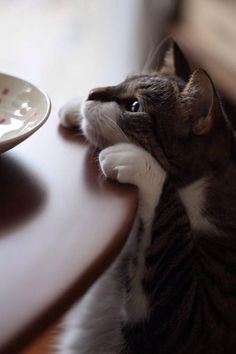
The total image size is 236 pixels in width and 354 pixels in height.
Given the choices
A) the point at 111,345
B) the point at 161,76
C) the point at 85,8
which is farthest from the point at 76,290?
the point at 85,8

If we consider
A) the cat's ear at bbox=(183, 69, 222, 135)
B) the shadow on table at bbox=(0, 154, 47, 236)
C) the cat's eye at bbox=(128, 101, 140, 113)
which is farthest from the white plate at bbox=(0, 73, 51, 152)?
the cat's ear at bbox=(183, 69, 222, 135)

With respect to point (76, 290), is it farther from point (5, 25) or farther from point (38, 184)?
point (5, 25)

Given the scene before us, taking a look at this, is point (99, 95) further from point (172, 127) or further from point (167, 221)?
point (167, 221)

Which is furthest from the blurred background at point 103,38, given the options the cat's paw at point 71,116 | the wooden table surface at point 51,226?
the wooden table surface at point 51,226

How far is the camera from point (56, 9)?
2.62 m

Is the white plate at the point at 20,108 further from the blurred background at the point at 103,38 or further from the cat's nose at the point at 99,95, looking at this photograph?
the blurred background at the point at 103,38

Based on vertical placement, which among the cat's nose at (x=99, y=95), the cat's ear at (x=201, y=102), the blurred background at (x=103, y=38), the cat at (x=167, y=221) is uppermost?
the cat's ear at (x=201, y=102)

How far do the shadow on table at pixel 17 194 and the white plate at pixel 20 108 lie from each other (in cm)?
5

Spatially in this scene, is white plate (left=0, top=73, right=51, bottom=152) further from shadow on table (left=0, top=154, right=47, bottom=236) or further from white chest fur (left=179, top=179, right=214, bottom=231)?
white chest fur (left=179, top=179, right=214, bottom=231)

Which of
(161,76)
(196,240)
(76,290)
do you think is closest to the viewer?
(76,290)

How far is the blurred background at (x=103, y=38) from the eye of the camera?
1.95 meters

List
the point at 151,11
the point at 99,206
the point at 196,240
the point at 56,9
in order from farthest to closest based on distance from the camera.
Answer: the point at 56,9, the point at 151,11, the point at 196,240, the point at 99,206

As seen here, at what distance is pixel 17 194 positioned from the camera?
785mm

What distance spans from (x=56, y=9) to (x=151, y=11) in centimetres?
54
